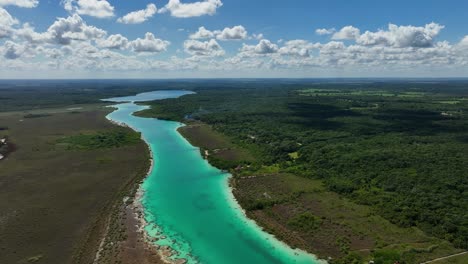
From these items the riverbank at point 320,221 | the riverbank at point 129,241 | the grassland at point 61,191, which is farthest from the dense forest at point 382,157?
the grassland at point 61,191

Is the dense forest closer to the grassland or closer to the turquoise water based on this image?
the turquoise water

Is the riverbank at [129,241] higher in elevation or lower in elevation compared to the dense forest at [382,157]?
lower

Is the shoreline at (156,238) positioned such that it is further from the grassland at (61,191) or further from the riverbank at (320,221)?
the grassland at (61,191)

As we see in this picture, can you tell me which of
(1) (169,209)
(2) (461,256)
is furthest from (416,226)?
(1) (169,209)

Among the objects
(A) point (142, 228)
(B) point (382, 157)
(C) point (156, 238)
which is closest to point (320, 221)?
(C) point (156, 238)

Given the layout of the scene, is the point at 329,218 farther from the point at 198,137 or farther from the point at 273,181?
the point at 198,137

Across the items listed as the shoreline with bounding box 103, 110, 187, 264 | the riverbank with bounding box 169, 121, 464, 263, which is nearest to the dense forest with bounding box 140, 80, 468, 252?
the riverbank with bounding box 169, 121, 464, 263

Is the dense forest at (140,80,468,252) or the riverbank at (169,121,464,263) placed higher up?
the dense forest at (140,80,468,252)
